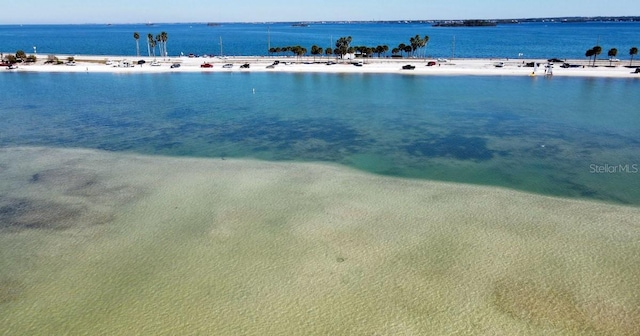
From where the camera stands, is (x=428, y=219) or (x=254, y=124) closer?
(x=428, y=219)

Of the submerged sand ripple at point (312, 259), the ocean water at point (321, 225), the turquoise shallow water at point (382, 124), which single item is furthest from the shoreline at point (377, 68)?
the submerged sand ripple at point (312, 259)

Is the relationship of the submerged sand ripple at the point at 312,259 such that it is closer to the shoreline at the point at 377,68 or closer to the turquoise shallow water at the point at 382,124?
the turquoise shallow water at the point at 382,124

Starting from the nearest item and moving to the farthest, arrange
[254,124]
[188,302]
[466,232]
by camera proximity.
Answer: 1. [188,302]
2. [466,232]
3. [254,124]

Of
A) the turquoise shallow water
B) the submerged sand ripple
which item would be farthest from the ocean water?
the turquoise shallow water

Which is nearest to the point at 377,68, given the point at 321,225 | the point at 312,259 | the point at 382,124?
the point at 382,124

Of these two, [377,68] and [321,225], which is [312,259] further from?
[377,68]

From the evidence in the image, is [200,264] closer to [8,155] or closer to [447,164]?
[447,164]

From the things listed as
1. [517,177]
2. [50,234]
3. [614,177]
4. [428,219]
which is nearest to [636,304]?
[428,219]
